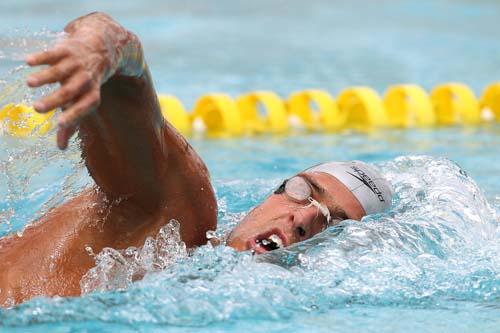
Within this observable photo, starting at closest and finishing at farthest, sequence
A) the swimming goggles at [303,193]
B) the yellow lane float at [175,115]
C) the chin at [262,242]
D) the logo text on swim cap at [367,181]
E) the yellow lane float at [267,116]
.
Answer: the chin at [262,242], the swimming goggles at [303,193], the logo text on swim cap at [367,181], the yellow lane float at [175,115], the yellow lane float at [267,116]

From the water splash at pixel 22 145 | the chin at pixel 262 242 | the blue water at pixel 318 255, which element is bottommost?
the blue water at pixel 318 255

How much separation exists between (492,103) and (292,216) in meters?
3.68

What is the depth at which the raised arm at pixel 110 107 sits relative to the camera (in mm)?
1262

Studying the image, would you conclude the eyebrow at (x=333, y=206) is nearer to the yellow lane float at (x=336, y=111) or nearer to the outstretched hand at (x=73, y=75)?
the outstretched hand at (x=73, y=75)

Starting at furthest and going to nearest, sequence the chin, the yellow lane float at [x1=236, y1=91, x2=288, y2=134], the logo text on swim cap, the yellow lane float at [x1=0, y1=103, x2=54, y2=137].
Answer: the yellow lane float at [x1=236, y1=91, x2=288, y2=134], the logo text on swim cap, the chin, the yellow lane float at [x1=0, y1=103, x2=54, y2=137]

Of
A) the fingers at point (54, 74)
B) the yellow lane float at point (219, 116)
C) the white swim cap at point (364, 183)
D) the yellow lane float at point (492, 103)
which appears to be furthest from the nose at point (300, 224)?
the yellow lane float at point (492, 103)

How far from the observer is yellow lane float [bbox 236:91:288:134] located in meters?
5.18

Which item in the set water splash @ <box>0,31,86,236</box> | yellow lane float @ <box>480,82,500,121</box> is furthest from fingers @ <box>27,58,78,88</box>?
yellow lane float @ <box>480,82,500,121</box>

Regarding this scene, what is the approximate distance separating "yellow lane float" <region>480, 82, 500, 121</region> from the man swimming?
335 centimetres

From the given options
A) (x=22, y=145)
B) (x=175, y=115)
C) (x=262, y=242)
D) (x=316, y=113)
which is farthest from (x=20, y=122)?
(x=316, y=113)

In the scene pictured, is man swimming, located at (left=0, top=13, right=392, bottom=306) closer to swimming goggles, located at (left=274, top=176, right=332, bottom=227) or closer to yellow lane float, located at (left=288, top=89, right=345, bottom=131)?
swimming goggles, located at (left=274, top=176, right=332, bottom=227)

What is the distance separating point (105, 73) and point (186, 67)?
545 cm

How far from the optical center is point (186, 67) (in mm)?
6789

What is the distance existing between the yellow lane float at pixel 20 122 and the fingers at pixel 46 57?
535mm
